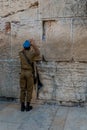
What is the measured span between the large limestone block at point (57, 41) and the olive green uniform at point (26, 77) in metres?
0.47

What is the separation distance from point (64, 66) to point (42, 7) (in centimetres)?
141

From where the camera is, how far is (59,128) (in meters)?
5.10

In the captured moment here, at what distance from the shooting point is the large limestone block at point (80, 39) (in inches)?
236

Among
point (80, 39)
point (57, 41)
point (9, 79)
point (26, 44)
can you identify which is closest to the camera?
point (26, 44)

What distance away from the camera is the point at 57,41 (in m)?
6.18

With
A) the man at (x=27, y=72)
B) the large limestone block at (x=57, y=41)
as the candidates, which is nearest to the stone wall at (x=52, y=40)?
the large limestone block at (x=57, y=41)

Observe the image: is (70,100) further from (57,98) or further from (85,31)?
(85,31)

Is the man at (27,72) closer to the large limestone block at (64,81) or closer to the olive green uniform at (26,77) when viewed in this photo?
the olive green uniform at (26,77)

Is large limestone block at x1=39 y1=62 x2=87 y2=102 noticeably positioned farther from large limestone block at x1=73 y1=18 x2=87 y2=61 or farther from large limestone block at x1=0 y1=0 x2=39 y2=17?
large limestone block at x1=0 y1=0 x2=39 y2=17

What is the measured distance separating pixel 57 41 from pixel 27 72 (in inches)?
39.0

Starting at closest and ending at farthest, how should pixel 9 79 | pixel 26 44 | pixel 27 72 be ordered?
pixel 26 44 < pixel 27 72 < pixel 9 79

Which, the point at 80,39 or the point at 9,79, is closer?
the point at 80,39

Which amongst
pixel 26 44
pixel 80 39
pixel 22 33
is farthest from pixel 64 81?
pixel 22 33

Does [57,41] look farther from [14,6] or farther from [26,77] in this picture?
[14,6]
